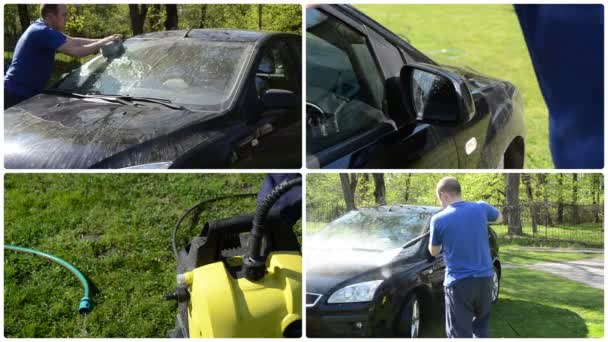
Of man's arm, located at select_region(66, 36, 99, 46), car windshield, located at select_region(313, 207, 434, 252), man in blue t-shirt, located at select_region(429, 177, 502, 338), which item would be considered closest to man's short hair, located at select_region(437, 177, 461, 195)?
man in blue t-shirt, located at select_region(429, 177, 502, 338)

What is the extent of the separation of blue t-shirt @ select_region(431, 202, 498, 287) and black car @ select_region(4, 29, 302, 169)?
2.07 ft

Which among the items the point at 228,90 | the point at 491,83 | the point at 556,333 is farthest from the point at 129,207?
the point at 556,333

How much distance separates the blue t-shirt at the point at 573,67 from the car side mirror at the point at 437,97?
577 mm

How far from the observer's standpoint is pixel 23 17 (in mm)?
2482

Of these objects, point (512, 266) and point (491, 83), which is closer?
point (512, 266)

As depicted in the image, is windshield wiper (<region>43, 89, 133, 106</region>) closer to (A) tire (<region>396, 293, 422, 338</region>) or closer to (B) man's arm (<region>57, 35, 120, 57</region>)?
(B) man's arm (<region>57, 35, 120, 57</region>)

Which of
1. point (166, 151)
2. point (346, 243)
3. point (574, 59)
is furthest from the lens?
point (574, 59)

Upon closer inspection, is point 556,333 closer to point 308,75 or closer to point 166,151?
point 308,75

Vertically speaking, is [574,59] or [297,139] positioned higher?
[574,59]

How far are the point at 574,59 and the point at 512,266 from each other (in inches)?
35.4

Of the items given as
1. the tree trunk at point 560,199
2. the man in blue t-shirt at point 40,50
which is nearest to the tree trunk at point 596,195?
the tree trunk at point 560,199

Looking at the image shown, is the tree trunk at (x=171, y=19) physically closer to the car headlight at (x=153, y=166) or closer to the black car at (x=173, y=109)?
the black car at (x=173, y=109)

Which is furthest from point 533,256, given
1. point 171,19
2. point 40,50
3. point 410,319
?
point 40,50

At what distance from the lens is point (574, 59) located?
2516mm
